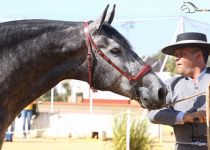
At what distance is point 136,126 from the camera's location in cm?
1070

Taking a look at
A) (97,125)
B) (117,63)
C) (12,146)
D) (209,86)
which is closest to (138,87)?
(117,63)

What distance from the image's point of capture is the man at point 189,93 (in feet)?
14.7

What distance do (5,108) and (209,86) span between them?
1.55 metres

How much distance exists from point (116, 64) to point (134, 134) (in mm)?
6617

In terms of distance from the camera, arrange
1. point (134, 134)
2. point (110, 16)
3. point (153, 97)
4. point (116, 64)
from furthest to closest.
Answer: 1. point (134, 134)
2. point (110, 16)
3. point (116, 64)
4. point (153, 97)

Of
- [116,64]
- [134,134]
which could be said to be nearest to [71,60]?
[116,64]

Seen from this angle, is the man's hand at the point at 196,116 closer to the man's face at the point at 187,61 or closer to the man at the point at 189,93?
the man at the point at 189,93

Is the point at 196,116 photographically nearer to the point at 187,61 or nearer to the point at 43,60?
the point at 187,61

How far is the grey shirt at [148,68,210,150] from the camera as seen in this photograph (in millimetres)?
4473

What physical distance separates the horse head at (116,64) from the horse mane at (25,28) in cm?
24

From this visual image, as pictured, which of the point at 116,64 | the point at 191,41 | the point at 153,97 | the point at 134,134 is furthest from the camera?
the point at 134,134

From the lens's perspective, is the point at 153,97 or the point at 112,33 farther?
the point at 112,33

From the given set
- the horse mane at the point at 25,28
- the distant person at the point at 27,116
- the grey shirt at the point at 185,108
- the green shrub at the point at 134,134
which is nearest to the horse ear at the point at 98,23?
the horse mane at the point at 25,28

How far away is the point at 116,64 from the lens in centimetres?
413
